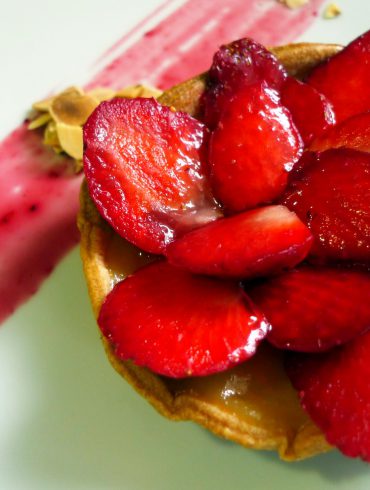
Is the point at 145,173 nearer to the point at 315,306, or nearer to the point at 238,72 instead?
the point at 238,72

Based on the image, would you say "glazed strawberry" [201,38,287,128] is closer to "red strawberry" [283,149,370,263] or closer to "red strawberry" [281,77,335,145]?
"red strawberry" [281,77,335,145]

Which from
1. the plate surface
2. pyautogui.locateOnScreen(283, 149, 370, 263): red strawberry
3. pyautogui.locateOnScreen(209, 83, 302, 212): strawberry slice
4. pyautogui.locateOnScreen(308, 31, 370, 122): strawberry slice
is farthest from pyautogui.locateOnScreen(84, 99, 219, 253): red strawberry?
the plate surface

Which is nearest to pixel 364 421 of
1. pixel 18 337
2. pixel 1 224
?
pixel 18 337

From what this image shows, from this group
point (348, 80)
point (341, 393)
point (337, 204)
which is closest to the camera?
point (341, 393)

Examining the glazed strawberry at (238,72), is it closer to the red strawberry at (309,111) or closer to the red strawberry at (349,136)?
the red strawberry at (309,111)

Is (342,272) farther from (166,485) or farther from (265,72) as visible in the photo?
(166,485)

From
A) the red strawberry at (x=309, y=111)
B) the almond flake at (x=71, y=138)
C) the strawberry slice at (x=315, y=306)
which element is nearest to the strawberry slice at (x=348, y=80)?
the red strawberry at (x=309, y=111)

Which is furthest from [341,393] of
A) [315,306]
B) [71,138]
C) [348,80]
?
[71,138]
